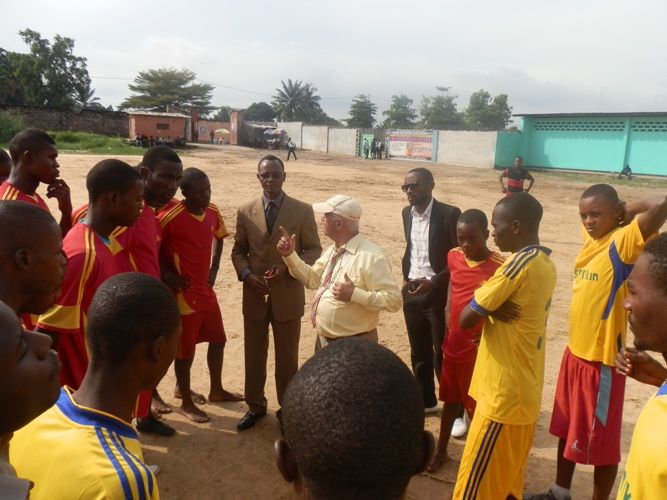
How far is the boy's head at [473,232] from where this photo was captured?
135 inches

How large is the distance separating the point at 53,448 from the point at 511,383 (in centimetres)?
217

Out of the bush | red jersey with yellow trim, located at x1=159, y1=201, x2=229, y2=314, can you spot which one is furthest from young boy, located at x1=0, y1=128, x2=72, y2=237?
the bush

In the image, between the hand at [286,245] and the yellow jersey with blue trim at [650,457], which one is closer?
the yellow jersey with blue trim at [650,457]

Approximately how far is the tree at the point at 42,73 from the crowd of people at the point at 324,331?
48.3 metres

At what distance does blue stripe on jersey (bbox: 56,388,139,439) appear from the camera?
159cm

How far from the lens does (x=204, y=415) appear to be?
4.32m

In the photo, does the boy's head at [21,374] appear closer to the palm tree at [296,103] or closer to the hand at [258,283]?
the hand at [258,283]

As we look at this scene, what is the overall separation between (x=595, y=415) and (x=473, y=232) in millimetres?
1292

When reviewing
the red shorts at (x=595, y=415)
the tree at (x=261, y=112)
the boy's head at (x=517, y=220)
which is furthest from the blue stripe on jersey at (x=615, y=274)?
the tree at (x=261, y=112)

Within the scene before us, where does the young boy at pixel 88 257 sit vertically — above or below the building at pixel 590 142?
below

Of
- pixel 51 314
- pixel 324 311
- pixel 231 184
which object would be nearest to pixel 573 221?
→ pixel 231 184

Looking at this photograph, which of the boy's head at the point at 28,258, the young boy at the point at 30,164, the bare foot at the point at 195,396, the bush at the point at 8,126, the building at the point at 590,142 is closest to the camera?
the boy's head at the point at 28,258

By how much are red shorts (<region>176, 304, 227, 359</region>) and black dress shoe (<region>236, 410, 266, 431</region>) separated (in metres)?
0.66

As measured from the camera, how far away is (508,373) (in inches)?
111
